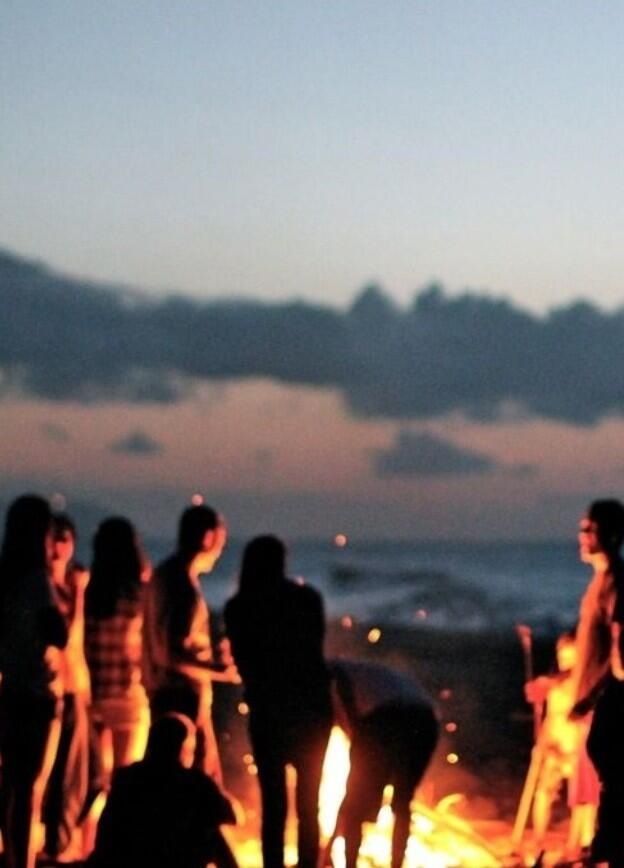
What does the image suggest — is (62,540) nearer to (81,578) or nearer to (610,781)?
(81,578)

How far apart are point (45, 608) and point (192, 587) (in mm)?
760

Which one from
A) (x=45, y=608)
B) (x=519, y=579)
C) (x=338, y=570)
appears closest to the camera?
(x=45, y=608)

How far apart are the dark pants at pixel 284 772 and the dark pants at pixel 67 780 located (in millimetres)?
957

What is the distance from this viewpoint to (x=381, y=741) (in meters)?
7.12

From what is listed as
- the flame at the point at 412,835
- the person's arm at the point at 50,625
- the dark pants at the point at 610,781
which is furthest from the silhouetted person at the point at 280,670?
the dark pants at the point at 610,781

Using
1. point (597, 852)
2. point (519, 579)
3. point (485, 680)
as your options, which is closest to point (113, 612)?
point (597, 852)

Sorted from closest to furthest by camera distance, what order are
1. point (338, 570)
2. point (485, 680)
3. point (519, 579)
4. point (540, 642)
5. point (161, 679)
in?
point (161, 679)
point (485, 680)
point (540, 642)
point (338, 570)
point (519, 579)

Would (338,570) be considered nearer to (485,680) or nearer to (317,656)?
(485,680)

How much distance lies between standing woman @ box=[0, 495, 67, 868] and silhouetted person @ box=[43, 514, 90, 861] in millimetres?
564

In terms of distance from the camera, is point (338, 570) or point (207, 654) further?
point (338, 570)

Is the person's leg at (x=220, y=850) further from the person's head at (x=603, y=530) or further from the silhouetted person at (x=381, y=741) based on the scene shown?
the person's head at (x=603, y=530)

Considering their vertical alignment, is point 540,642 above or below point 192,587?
below

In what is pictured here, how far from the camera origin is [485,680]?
2188 centimetres

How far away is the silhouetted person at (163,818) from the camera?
5781 mm
